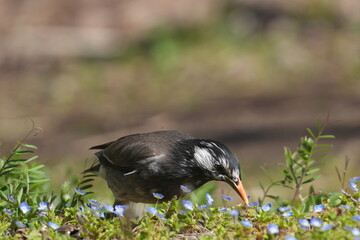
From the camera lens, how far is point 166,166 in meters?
6.01

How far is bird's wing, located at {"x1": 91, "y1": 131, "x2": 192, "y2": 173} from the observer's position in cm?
614

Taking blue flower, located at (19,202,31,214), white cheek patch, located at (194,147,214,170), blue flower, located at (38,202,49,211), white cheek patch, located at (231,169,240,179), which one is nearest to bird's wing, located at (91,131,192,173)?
white cheek patch, located at (194,147,214,170)

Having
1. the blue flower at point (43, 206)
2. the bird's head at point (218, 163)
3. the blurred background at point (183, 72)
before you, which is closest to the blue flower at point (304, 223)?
the bird's head at point (218, 163)

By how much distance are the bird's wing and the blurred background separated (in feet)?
11.1

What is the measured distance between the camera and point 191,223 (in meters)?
4.79

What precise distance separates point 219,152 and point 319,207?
118cm

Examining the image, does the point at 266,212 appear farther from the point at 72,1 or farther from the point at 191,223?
Result: the point at 72,1

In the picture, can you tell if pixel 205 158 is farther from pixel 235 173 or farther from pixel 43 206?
pixel 43 206

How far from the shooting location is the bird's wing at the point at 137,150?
614 cm

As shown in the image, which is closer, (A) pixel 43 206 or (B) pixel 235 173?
(A) pixel 43 206

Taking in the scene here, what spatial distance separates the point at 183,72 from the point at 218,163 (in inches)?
301

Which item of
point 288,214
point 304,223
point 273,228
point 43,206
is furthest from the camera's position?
point 43,206

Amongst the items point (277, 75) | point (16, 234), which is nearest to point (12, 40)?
point (277, 75)

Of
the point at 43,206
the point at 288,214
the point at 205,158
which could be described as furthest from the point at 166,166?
the point at 288,214
